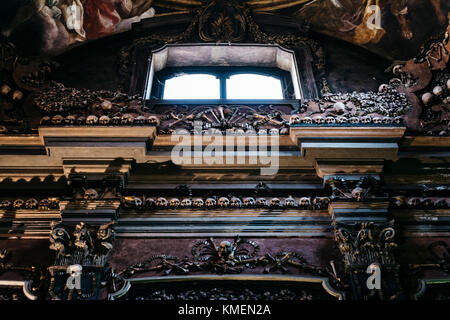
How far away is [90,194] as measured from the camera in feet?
16.2

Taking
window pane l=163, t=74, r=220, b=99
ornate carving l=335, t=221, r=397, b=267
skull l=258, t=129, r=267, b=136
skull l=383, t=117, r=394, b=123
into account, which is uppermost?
window pane l=163, t=74, r=220, b=99

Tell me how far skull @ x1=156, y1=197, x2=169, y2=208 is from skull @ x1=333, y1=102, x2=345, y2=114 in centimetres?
Answer: 230

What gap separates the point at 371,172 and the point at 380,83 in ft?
7.12

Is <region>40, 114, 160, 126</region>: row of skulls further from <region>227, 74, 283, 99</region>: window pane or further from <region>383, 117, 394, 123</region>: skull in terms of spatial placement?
<region>383, 117, 394, 123</region>: skull

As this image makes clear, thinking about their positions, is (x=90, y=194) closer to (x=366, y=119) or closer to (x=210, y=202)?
(x=210, y=202)

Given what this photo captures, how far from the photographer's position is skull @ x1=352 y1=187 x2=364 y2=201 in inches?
191

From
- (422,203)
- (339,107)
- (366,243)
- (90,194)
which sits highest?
(339,107)

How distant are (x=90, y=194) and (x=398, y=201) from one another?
3.23m

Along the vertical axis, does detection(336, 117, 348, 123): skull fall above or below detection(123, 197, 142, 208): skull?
above

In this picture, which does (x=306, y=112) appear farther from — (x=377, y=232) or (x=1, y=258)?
(x=1, y=258)

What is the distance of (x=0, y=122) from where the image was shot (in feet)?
18.8

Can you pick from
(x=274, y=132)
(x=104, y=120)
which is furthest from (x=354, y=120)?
(x=104, y=120)

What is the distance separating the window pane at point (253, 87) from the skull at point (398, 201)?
255 centimetres

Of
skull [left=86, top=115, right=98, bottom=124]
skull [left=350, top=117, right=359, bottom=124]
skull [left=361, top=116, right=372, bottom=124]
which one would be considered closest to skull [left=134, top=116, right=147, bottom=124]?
skull [left=86, top=115, right=98, bottom=124]
